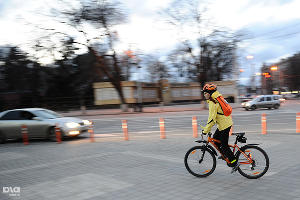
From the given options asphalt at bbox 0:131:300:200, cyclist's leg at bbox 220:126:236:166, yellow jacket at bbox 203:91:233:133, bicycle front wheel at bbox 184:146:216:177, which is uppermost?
yellow jacket at bbox 203:91:233:133

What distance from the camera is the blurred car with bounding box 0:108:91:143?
12.4 m

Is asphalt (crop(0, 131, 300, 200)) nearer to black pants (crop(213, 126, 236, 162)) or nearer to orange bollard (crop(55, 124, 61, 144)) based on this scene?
black pants (crop(213, 126, 236, 162))

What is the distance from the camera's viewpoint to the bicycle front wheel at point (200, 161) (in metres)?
5.82

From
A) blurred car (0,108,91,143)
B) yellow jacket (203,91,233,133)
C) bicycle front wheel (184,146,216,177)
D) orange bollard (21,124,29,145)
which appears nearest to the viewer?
yellow jacket (203,91,233,133)

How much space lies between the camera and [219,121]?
549 cm

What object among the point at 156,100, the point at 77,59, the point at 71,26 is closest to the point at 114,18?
the point at 71,26

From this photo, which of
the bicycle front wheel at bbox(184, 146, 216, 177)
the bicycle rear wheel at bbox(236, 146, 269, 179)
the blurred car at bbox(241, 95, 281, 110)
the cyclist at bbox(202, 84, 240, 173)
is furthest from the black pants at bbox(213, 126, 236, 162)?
the blurred car at bbox(241, 95, 281, 110)

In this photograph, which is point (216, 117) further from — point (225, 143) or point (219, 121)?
point (225, 143)

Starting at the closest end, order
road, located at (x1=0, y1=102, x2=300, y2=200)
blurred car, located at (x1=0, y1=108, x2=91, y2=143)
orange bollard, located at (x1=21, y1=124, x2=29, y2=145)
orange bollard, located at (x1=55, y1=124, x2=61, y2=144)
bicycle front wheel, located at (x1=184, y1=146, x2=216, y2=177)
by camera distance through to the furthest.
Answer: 1. road, located at (x1=0, y1=102, x2=300, y2=200)
2. bicycle front wheel, located at (x1=184, y1=146, x2=216, y2=177)
3. orange bollard, located at (x1=55, y1=124, x2=61, y2=144)
4. orange bollard, located at (x1=21, y1=124, x2=29, y2=145)
5. blurred car, located at (x1=0, y1=108, x2=91, y2=143)

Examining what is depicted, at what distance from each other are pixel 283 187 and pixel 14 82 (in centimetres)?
5635

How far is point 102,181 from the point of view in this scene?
5.94 meters

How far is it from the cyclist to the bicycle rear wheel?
141 mm

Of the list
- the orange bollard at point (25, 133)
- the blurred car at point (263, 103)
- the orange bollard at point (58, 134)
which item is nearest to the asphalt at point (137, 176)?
the orange bollard at point (58, 134)

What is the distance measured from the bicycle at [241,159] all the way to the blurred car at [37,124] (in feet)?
25.1
